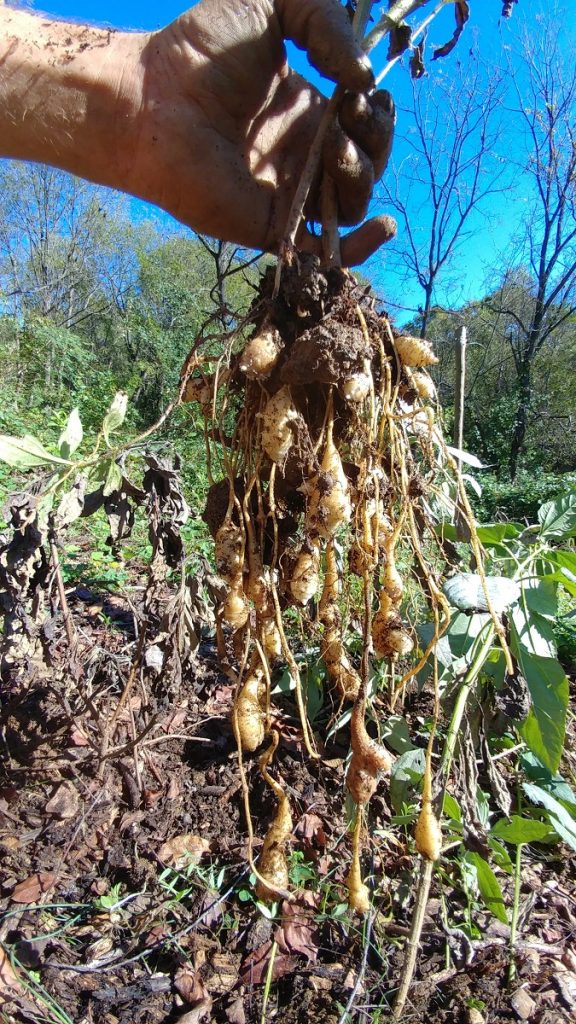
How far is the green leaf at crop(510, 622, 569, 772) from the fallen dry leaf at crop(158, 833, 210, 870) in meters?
0.87

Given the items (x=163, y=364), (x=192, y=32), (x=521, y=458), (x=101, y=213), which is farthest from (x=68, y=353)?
(x=192, y=32)

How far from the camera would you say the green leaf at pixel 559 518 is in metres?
1.43

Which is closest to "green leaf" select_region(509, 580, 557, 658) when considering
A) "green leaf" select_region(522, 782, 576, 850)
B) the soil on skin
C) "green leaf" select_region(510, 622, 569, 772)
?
"green leaf" select_region(510, 622, 569, 772)

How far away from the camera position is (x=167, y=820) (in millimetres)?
1414

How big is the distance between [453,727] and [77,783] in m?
1.08

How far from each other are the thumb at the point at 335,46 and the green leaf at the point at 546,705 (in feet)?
4.34

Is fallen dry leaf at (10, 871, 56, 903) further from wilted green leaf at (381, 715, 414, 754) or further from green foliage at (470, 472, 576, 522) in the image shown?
green foliage at (470, 472, 576, 522)

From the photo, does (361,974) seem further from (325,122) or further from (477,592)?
(325,122)

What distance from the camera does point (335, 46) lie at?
1.12 metres

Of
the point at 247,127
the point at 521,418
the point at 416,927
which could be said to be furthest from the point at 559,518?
the point at 521,418

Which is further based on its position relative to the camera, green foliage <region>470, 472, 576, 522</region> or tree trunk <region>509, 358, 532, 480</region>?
tree trunk <region>509, 358, 532, 480</region>

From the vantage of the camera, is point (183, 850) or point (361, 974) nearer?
point (361, 974)

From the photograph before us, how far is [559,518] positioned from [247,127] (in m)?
1.48

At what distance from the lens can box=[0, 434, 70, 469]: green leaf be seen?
111 cm
